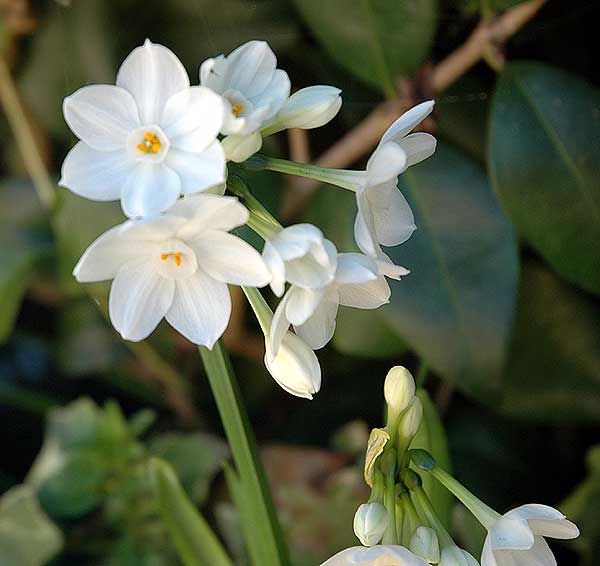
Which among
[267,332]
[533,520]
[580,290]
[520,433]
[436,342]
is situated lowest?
[520,433]

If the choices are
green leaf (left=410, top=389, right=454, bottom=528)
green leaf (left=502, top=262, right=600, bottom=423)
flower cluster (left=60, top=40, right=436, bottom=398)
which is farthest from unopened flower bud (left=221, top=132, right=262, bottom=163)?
green leaf (left=502, top=262, right=600, bottom=423)

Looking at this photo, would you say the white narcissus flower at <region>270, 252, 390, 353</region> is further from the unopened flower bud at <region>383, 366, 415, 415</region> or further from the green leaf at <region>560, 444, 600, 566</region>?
the green leaf at <region>560, 444, 600, 566</region>

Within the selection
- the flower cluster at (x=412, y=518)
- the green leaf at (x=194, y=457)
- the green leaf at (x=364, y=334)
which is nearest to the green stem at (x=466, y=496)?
the flower cluster at (x=412, y=518)

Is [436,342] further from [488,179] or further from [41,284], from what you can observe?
[41,284]

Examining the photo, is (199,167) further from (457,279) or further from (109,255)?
(457,279)

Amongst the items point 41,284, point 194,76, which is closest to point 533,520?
point 194,76

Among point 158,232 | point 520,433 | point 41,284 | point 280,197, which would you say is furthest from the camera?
point 41,284
